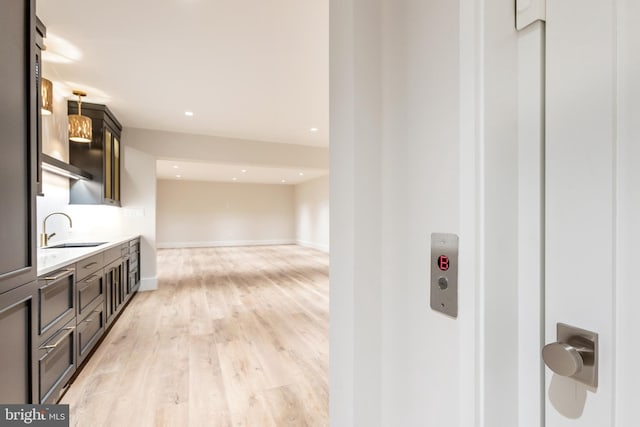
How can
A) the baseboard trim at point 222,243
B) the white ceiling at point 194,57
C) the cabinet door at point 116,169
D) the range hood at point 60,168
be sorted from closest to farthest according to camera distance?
the white ceiling at point 194,57 → the range hood at point 60,168 → the cabinet door at point 116,169 → the baseboard trim at point 222,243

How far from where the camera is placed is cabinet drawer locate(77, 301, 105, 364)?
2349 millimetres

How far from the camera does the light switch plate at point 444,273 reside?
66 cm

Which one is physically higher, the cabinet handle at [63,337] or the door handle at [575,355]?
the door handle at [575,355]

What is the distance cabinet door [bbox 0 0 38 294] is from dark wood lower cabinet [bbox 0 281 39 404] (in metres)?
0.06

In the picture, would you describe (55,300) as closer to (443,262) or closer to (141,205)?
(443,262)

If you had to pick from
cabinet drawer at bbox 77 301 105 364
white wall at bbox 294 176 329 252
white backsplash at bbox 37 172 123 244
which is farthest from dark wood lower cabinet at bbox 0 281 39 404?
white wall at bbox 294 176 329 252

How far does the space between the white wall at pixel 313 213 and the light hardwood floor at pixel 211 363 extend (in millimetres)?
5094

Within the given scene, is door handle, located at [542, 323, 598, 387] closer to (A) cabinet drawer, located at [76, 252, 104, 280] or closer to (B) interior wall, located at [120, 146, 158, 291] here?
(A) cabinet drawer, located at [76, 252, 104, 280]

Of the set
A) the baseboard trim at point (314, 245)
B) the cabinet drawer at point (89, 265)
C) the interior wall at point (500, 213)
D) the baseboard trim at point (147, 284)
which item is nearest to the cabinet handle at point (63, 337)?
the cabinet drawer at point (89, 265)

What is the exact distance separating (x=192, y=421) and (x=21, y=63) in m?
1.94

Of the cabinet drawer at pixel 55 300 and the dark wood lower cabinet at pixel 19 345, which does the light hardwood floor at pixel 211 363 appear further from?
the dark wood lower cabinet at pixel 19 345

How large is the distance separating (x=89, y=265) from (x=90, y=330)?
59cm

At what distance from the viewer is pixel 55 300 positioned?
6.24ft

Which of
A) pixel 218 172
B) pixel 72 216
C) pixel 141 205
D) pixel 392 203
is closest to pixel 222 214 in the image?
pixel 218 172
